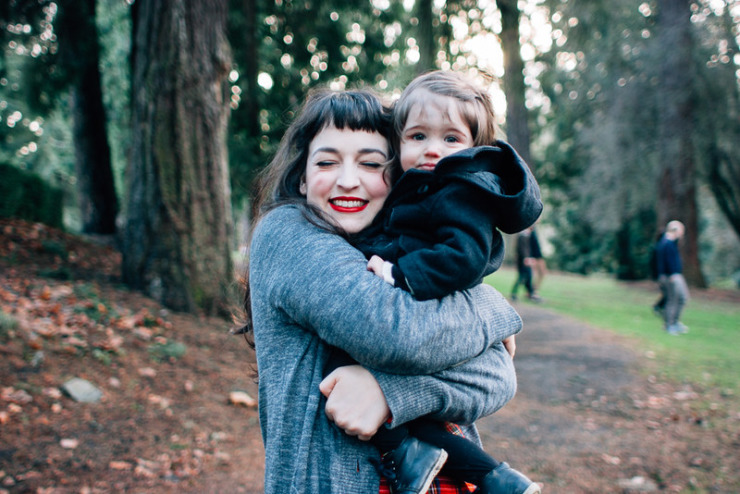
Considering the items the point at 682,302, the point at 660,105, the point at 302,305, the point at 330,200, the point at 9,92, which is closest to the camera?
the point at 302,305

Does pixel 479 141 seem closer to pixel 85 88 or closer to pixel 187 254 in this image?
pixel 187 254

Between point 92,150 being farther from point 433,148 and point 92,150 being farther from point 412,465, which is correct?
point 412,465

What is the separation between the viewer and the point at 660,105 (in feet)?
53.4

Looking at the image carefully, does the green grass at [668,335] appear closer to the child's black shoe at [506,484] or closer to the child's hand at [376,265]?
the child's black shoe at [506,484]

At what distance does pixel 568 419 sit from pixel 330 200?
5.13 metres

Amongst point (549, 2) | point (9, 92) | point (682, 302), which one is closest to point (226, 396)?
point (682, 302)

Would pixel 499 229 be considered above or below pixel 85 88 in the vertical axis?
below

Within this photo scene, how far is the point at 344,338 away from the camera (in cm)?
135

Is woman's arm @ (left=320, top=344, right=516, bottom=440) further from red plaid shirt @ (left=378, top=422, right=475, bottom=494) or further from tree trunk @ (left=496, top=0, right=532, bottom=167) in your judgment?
tree trunk @ (left=496, top=0, right=532, bottom=167)

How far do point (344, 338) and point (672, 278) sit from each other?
34.5ft

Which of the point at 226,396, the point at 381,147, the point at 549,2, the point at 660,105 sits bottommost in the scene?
the point at 226,396

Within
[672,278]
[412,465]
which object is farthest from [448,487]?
[672,278]

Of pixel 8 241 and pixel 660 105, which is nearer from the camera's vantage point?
pixel 8 241

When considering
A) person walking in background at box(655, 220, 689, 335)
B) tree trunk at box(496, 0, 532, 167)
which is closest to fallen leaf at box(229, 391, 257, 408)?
person walking in background at box(655, 220, 689, 335)
